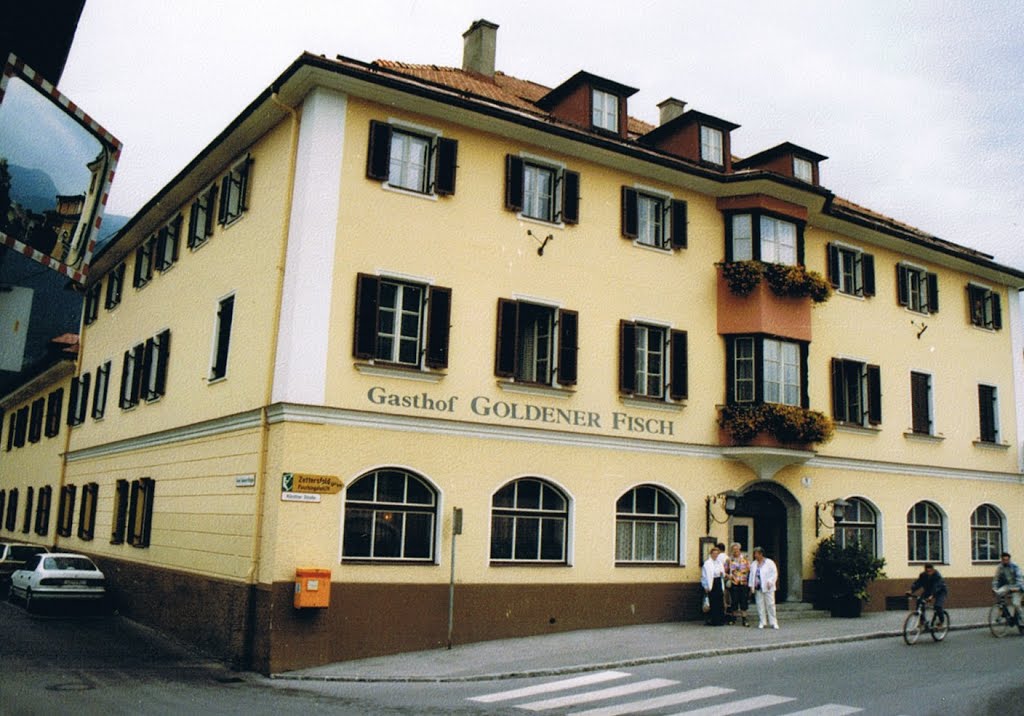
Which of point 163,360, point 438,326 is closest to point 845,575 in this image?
point 438,326

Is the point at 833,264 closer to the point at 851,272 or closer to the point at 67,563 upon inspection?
the point at 851,272

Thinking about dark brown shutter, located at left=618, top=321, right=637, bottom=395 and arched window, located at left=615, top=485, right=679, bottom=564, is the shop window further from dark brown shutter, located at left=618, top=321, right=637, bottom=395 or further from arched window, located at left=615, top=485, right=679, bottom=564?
dark brown shutter, located at left=618, top=321, right=637, bottom=395

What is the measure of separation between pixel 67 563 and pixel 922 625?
2036 centimetres

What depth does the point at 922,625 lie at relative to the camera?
63.1 feet

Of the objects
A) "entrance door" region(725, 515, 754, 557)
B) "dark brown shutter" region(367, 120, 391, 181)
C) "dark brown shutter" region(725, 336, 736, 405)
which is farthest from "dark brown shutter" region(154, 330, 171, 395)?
"entrance door" region(725, 515, 754, 557)

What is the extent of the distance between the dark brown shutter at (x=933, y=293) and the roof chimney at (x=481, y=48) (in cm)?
1414

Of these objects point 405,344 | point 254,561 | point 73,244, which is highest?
point 405,344

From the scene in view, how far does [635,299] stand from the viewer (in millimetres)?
21469

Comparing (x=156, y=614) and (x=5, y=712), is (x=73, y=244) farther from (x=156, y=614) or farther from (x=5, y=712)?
(x=156, y=614)

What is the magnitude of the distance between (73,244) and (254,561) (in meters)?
12.9

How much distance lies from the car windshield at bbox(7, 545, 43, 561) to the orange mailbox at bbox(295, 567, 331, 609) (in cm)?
1681

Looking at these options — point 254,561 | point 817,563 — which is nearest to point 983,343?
point 817,563

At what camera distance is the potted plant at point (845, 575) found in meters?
22.6

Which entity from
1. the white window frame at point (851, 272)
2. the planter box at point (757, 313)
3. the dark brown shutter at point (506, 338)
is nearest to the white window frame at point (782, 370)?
the planter box at point (757, 313)
